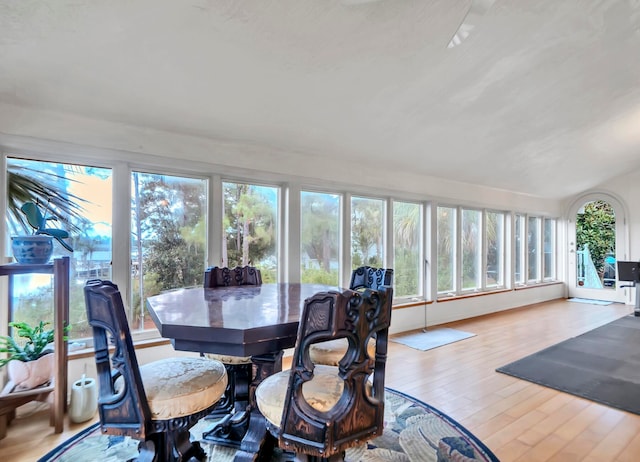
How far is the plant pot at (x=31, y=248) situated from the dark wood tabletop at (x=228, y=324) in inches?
37.0

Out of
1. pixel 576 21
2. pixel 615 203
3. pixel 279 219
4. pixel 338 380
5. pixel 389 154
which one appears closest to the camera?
pixel 338 380

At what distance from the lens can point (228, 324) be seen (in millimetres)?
1336

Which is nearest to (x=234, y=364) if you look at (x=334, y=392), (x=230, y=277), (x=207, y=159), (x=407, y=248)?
(x=230, y=277)

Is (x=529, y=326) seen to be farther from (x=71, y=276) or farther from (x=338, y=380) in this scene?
(x=71, y=276)

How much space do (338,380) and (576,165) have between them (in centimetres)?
625

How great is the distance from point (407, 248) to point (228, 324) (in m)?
3.87

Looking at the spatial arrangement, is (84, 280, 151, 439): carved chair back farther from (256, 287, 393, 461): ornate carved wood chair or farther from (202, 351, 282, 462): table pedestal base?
(202, 351, 282, 462): table pedestal base

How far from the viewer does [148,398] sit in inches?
52.9

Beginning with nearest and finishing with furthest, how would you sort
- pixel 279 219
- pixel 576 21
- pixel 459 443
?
pixel 459 443, pixel 576 21, pixel 279 219

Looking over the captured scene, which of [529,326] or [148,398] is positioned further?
[529,326]

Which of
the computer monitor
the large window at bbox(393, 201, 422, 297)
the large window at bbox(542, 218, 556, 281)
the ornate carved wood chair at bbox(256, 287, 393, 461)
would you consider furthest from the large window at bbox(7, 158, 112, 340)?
the large window at bbox(542, 218, 556, 281)

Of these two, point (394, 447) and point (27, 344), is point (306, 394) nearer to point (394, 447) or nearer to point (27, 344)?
point (394, 447)

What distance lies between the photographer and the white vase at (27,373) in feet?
7.26

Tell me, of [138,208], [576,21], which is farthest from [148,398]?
[576,21]
